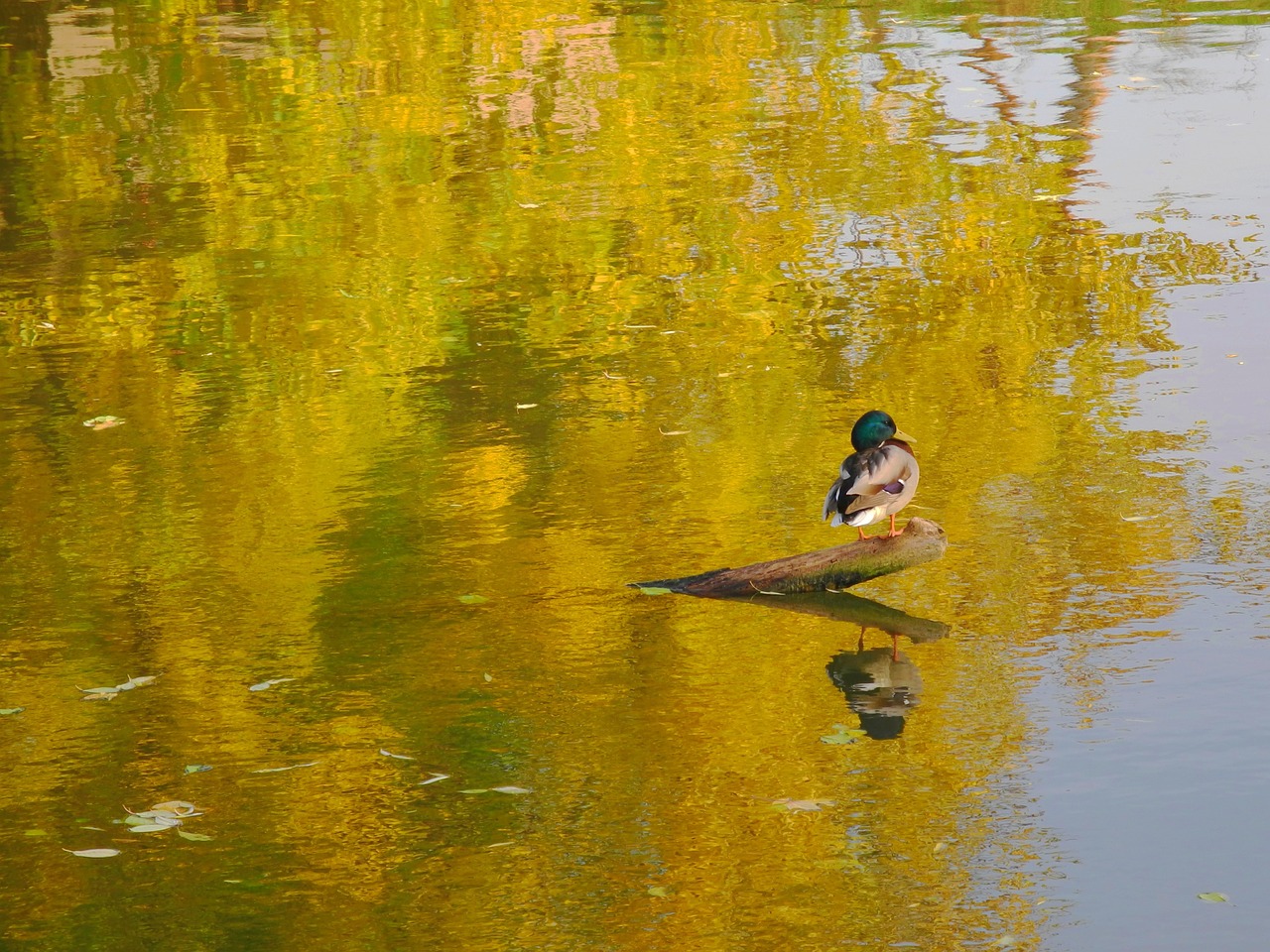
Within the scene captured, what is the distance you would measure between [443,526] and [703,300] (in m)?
3.43

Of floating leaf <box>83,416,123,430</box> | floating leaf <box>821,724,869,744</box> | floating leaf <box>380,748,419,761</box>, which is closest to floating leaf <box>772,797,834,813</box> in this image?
floating leaf <box>821,724,869,744</box>

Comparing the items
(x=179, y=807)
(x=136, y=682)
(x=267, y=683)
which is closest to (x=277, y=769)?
(x=179, y=807)

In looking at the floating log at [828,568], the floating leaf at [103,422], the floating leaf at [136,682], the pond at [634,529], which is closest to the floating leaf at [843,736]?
the pond at [634,529]

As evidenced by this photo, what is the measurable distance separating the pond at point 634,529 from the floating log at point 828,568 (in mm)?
113

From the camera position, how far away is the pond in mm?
4852

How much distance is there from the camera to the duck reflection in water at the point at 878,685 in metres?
5.60

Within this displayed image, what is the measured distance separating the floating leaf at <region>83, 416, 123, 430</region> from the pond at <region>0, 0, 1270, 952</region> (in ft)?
0.35

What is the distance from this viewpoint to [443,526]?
293 inches

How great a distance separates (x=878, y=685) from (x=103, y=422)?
4808mm

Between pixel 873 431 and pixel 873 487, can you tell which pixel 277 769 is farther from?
pixel 873 431

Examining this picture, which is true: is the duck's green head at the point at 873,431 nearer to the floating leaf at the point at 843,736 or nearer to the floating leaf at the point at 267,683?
the floating leaf at the point at 843,736

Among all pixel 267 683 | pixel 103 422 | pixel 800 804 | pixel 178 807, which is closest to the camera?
pixel 800 804

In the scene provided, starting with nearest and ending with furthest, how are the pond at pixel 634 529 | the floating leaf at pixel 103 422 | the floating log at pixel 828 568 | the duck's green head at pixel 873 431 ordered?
the pond at pixel 634 529 → the floating log at pixel 828 568 → the duck's green head at pixel 873 431 → the floating leaf at pixel 103 422

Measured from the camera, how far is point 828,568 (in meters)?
6.43
